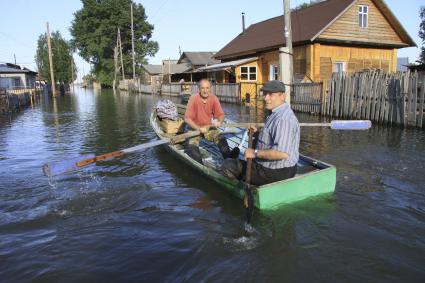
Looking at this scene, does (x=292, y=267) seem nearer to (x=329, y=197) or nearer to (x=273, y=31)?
(x=329, y=197)

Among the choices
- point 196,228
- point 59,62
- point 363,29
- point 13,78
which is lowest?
point 196,228

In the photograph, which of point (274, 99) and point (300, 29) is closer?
point (274, 99)

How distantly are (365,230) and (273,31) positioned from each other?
25477mm

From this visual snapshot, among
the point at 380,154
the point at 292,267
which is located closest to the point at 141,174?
the point at 292,267

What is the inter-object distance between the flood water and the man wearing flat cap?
2.16 feet

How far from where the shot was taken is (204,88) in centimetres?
805

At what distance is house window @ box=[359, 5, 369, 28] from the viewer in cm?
2427

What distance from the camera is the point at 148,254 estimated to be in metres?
4.76

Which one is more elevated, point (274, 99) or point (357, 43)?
point (357, 43)

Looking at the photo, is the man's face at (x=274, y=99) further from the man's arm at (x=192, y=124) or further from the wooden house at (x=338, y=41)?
the wooden house at (x=338, y=41)

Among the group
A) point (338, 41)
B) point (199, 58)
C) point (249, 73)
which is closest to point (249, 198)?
point (338, 41)

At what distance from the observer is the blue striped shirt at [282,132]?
5.05 meters

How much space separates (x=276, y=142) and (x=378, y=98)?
34.9 feet

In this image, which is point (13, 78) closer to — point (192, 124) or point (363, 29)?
point (363, 29)
